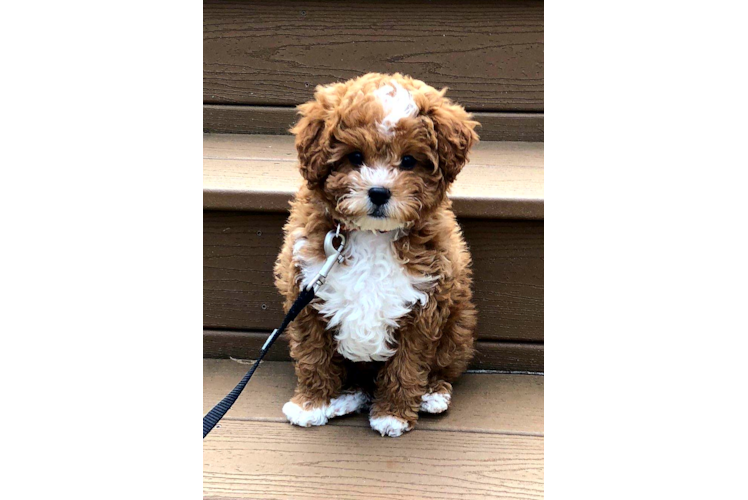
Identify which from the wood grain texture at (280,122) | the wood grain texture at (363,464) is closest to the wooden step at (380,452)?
the wood grain texture at (363,464)

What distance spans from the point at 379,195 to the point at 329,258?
221mm

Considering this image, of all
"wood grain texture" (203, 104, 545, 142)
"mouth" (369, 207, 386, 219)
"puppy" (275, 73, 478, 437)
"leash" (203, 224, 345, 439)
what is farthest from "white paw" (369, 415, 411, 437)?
"wood grain texture" (203, 104, 545, 142)

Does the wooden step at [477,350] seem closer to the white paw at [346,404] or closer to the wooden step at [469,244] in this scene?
the wooden step at [469,244]

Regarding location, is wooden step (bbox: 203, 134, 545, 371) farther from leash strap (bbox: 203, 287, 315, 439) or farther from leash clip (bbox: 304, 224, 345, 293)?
leash strap (bbox: 203, 287, 315, 439)

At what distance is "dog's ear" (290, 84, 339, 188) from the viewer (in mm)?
1470

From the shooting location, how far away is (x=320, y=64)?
2.25 meters

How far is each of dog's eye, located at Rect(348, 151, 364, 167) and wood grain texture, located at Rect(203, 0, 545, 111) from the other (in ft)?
2.86

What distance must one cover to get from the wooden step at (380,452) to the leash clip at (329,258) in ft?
1.41

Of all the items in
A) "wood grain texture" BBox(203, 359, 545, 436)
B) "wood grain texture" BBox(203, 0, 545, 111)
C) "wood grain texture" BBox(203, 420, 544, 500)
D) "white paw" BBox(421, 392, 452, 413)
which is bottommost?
"wood grain texture" BBox(203, 420, 544, 500)

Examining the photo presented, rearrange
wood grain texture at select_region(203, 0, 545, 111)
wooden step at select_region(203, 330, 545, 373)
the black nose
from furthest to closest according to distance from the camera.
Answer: wood grain texture at select_region(203, 0, 545, 111)
wooden step at select_region(203, 330, 545, 373)
the black nose

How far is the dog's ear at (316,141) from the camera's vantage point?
4.82 ft

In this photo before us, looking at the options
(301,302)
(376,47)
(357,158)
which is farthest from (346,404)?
(376,47)
